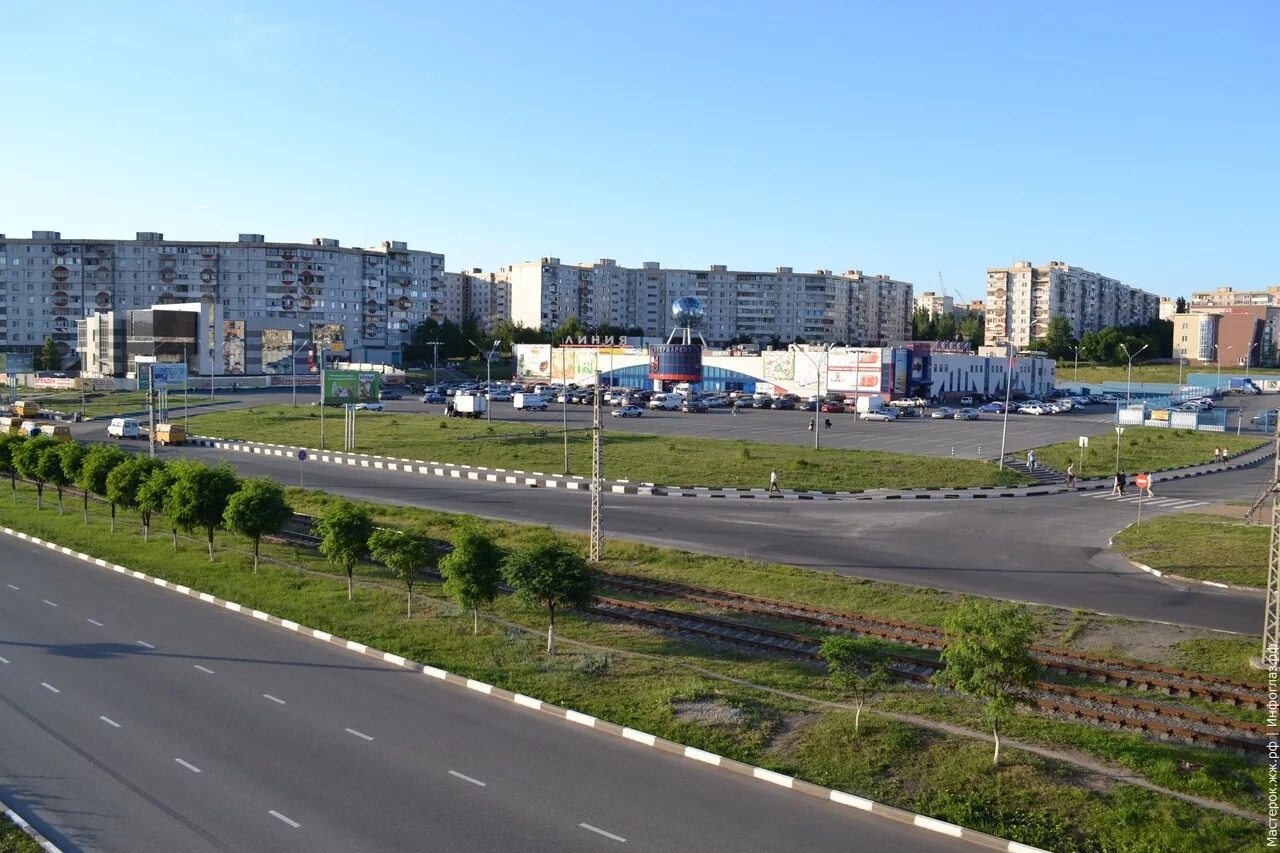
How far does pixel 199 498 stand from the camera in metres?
26.6

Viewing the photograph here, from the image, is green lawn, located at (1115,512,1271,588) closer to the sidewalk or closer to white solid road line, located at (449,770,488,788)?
the sidewalk

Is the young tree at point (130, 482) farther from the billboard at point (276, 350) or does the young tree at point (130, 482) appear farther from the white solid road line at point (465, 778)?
the billboard at point (276, 350)

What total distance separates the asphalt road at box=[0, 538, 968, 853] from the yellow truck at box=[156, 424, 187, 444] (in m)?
42.8

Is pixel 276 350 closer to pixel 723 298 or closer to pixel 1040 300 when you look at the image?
pixel 723 298

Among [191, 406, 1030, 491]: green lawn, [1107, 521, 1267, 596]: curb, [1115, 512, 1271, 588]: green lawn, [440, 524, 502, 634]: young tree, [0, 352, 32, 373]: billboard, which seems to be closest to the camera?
[440, 524, 502, 634]: young tree

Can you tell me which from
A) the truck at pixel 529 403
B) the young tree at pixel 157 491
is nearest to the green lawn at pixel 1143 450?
the truck at pixel 529 403

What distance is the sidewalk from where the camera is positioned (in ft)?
132

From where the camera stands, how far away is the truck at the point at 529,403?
7750cm

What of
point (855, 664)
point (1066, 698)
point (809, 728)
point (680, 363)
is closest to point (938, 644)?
point (1066, 698)

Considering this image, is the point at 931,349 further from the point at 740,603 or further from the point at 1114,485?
the point at 740,603

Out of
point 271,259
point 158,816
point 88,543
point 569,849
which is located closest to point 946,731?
point 569,849

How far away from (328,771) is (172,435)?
168 ft

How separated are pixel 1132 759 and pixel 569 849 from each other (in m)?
7.82

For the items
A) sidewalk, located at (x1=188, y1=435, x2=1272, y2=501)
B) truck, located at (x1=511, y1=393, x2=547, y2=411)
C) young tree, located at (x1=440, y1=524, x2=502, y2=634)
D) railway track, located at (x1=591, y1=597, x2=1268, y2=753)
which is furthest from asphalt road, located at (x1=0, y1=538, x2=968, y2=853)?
truck, located at (x1=511, y1=393, x2=547, y2=411)
